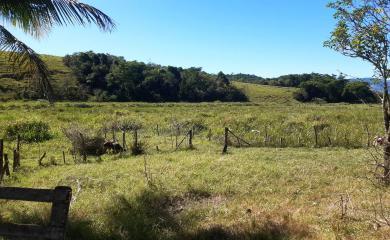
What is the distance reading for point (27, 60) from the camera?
10.4 meters

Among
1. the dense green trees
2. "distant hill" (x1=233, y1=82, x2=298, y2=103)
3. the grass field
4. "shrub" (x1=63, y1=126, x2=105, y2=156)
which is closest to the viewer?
the grass field

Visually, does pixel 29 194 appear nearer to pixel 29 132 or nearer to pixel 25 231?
pixel 25 231

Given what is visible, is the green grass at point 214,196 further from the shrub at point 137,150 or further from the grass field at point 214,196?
the shrub at point 137,150

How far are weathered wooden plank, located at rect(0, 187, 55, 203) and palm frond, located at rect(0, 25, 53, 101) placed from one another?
4533 millimetres

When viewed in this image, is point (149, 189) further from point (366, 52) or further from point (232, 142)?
point (232, 142)

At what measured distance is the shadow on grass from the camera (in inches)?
316

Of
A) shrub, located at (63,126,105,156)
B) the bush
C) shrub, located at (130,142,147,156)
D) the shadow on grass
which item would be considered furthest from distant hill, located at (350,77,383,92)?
the bush

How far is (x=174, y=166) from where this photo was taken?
14875 mm

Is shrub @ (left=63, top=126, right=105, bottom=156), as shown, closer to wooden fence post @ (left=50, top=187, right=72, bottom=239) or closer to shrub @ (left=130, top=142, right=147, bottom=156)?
shrub @ (left=130, top=142, right=147, bottom=156)

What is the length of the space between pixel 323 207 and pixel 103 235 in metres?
4.34

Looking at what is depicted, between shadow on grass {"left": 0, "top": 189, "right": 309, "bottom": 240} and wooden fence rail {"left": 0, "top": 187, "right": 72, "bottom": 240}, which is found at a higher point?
wooden fence rail {"left": 0, "top": 187, "right": 72, "bottom": 240}

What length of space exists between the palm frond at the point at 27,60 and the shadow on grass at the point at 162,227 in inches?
115

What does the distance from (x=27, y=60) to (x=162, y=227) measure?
4.91 metres

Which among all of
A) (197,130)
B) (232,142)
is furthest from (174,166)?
(197,130)
